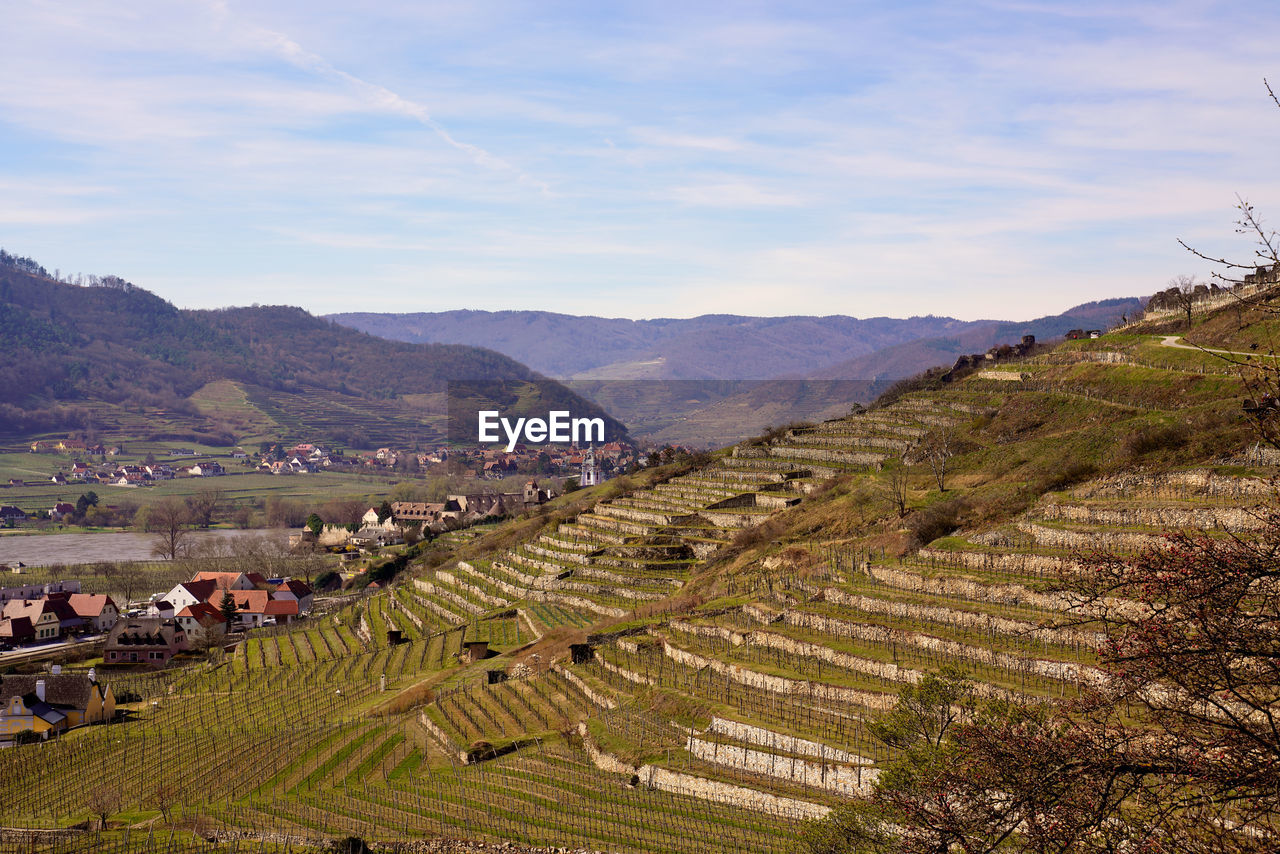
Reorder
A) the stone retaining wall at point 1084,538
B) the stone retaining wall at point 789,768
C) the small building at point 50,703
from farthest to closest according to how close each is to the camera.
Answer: the small building at point 50,703 < the stone retaining wall at point 1084,538 < the stone retaining wall at point 789,768

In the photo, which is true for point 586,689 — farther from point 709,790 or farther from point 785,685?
point 709,790

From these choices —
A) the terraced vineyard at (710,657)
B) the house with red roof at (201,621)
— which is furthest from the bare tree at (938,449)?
the house with red roof at (201,621)

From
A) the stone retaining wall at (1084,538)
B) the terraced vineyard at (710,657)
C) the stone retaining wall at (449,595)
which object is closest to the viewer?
the terraced vineyard at (710,657)

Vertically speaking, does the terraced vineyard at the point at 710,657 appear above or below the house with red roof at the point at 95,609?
above

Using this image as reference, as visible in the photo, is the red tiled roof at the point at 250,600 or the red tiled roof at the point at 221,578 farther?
the red tiled roof at the point at 221,578

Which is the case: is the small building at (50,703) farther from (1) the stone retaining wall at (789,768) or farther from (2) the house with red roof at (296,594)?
(1) the stone retaining wall at (789,768)

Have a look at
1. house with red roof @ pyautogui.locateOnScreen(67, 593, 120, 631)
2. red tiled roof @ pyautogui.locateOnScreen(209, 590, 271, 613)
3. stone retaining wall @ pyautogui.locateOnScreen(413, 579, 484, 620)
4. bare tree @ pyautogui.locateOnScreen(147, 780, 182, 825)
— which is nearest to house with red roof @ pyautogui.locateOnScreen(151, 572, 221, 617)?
red tiled roof @ pyautogui.locateOnScreen(209, 590, 271, 613)

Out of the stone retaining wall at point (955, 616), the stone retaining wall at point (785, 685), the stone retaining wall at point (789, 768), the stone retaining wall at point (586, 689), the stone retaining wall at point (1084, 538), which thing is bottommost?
the stone retaining wall at point (586, 689)

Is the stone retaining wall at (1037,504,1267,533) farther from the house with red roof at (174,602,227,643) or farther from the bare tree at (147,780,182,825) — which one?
the house with red roof at (174,602,227,643)
